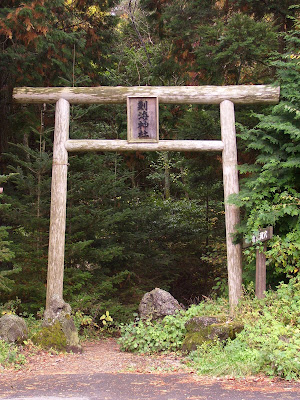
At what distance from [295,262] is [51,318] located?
13.2 ft

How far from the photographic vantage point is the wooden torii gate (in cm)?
841

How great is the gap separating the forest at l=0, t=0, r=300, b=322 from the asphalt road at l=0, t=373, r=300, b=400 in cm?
210

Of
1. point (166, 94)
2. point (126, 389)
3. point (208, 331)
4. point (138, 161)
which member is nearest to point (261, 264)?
point (208, 331)

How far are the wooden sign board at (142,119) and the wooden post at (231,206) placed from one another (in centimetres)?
126

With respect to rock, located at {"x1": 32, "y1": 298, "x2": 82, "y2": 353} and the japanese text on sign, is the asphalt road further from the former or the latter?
the japanese text on sign

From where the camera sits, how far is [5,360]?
6.07 meters

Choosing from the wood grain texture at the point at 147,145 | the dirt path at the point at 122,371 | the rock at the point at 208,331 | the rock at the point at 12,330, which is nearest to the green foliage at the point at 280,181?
the wood grain texture at the point at 147,145

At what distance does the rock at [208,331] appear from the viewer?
6.82 metres

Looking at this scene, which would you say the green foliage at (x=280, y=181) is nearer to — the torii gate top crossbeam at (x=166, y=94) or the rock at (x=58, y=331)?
the torii gate top crossbeam at (x=166, y=94)

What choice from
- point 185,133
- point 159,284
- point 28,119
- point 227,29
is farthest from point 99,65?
point 159,284

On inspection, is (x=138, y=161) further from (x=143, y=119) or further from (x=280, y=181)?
(x=280, y=181)

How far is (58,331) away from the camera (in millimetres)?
7402

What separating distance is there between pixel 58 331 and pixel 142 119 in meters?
3.95

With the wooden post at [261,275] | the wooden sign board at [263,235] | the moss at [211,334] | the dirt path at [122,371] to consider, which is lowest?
the dirt path at [122,371]
